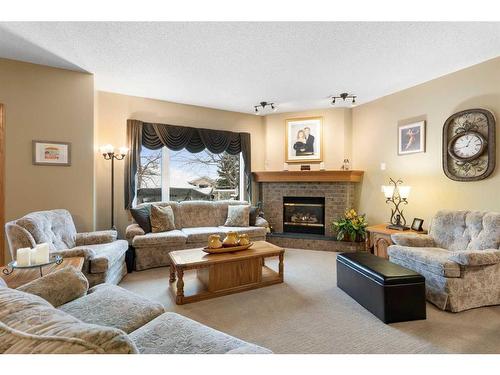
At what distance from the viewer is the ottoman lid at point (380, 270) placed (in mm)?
2213

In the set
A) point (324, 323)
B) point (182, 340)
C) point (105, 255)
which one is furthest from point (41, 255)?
point (324, 323)

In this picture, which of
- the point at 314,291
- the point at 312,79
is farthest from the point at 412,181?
the point at 314,291

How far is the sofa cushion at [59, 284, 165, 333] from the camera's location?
4.71 feet

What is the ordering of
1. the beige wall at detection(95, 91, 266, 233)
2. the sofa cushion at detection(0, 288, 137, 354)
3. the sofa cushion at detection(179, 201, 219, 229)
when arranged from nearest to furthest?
the sofa cushion at detection(0, 288, 137, 354) → the beige wall at detection(95, 91, 266, 233) → the sofa cushion at detection(179, 201, 219, 229)

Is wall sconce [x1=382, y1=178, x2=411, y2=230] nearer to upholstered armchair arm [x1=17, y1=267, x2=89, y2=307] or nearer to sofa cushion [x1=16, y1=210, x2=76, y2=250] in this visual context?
upholstered armchair arm [x1=17, y1=267, x2=89, y2=307]

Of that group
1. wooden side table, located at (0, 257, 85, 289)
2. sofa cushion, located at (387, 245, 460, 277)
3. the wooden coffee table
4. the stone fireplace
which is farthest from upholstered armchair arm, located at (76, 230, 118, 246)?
sofa cushion, located at (387, 245, 460, 277)

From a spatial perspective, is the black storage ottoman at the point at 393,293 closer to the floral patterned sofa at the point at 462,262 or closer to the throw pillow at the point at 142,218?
the floral patterned sofa at the point at 462,262

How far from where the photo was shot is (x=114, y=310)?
154 centimetres

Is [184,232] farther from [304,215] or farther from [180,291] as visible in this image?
[304,215]

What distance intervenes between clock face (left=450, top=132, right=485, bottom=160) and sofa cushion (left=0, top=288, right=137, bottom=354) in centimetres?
421

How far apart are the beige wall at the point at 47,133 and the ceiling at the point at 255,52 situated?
0.21 m

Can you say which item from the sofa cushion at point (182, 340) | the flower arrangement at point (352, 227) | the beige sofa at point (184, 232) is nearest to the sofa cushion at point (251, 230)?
the beige sofa at point (184, 232)

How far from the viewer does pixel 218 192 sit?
17.9 feet
